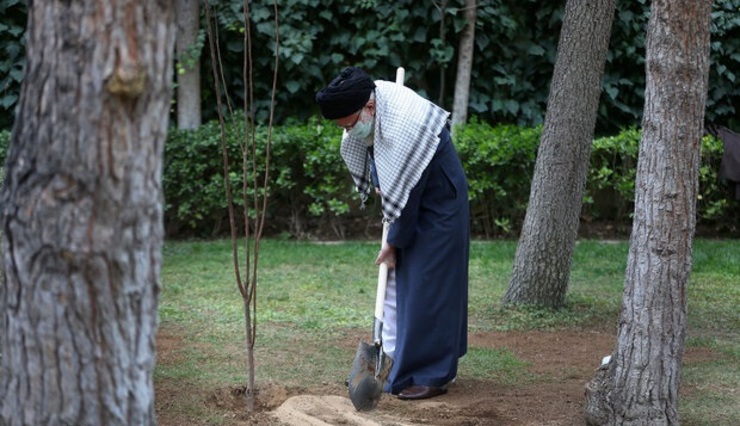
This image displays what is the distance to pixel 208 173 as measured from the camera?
1132cm

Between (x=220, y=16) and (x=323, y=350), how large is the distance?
19.6ft

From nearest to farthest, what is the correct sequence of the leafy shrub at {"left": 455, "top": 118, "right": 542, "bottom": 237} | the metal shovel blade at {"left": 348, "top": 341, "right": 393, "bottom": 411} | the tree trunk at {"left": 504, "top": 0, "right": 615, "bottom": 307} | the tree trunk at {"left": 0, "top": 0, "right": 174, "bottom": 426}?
the tree trunk at {"left": 0, "top": 0, "right": 174, "bottom": 426}
the metal shovel blade at {"left": 348, "top": 341, "right": 393, "bottom": 411}
the tree trunk at {"left": 504, "top": 0, "right": 615, "bottom": 307}
the leafy shrub at {"left": 455, "top": 118, "right": 542, "bottom": 237}

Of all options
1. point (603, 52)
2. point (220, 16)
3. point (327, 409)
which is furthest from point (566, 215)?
point (220, 16)

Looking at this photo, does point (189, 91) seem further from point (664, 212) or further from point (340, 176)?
point (664, 212)

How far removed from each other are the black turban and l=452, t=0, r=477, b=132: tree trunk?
260 inches

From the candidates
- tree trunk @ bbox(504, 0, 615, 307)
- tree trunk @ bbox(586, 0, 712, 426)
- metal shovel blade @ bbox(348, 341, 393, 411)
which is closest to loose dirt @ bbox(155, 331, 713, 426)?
metal shovel blade @ bbox(348, 341, 393, 411)

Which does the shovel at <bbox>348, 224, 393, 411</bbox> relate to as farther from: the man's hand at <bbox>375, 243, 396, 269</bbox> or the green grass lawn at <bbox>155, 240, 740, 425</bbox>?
the green grass lawn at <bbox>155, 240, 740, 425</bbox>

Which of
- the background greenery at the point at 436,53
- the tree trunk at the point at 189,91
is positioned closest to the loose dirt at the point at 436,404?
the tree trunk at the point at 189,91

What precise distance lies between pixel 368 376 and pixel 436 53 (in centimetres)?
724

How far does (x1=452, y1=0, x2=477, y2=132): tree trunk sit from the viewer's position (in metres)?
11.9

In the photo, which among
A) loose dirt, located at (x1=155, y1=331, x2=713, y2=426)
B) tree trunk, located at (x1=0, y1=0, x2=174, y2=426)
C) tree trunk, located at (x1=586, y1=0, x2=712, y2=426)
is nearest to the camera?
tree trunk, located at (x1=0, y1=0, x2=174, y2=426)

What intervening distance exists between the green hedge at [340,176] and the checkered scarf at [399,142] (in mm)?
5266

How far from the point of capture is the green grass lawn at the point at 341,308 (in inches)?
234

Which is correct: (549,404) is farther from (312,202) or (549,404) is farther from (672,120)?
(312,202)
